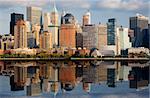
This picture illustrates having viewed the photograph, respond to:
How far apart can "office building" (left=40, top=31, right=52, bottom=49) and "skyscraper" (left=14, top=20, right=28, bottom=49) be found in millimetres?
2729

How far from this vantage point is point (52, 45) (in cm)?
6225

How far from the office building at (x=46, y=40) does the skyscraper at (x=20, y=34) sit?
2.73 metres

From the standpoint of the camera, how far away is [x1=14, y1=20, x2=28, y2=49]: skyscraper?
198 feet

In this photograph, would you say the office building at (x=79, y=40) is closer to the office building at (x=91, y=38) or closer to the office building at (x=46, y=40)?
the office building at (x=91, y=38)

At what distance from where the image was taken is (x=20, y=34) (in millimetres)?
61812

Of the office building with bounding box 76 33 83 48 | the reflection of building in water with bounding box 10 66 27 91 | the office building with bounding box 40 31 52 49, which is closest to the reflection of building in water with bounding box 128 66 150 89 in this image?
the reflection of building in water with bounding box 10 66 27 91

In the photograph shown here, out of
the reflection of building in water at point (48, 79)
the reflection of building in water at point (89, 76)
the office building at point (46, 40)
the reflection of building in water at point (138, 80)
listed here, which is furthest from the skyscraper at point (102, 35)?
the reflection of building in water at point (138, 80)

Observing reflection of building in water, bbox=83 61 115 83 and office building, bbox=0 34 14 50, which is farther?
office building, bbox=0 34 14 50

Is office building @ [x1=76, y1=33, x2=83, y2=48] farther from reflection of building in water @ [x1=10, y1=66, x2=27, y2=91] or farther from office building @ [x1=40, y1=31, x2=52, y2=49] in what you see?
reflection of building in water @ [x1=10, y1=66, x2=27, y2=91]

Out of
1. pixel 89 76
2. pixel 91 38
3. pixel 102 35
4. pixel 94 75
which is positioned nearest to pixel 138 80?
pixel 89 76

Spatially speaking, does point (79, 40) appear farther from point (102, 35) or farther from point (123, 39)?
point (123, 39)

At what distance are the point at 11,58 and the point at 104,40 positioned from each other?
19385mm

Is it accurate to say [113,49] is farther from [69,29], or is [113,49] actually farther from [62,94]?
[62,94]

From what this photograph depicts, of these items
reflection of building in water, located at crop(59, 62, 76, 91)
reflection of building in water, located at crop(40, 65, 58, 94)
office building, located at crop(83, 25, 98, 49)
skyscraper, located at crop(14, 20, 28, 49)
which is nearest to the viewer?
reflection of building in water, located at crop(40, 65, 58, 94)
